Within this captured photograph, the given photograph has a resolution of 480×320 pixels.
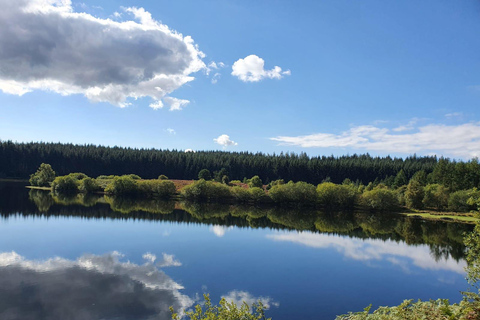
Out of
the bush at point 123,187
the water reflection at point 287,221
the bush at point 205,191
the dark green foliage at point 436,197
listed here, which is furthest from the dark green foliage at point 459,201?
the bush at point 123,187

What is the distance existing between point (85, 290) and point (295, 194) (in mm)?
70187

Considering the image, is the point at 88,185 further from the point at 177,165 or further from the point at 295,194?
the point at 295,194

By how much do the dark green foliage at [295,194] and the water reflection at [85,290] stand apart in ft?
197

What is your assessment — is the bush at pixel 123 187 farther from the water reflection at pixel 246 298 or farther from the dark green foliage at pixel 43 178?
the water reflection at pixel 246 298

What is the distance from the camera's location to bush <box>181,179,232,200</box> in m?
90.5

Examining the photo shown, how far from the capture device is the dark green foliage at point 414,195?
8488cm

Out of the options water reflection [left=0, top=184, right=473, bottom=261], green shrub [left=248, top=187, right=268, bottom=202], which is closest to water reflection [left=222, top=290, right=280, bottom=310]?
water reflection [left=0, top=184, right=473, bottom=261]

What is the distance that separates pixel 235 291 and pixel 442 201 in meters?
80.1

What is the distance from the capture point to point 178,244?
39750mm

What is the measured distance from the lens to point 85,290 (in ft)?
76.5

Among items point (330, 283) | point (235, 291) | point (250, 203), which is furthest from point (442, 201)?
point (235, 291)

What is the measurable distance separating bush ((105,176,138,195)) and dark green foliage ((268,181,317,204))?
1629 inches

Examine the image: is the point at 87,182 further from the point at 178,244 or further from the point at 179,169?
the point at 178,244

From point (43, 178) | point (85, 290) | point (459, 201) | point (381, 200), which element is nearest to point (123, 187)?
point (43, 178)
